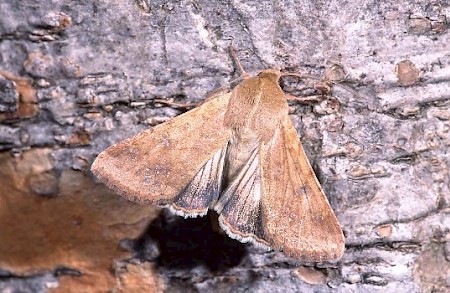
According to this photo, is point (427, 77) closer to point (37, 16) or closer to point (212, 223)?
point (212, 223)

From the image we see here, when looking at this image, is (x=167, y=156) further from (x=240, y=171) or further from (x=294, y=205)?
(x=294, y=205)

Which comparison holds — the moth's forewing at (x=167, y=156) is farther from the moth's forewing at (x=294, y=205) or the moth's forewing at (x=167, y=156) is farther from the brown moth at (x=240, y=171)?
the moth's forewing at (x=294, y=205)

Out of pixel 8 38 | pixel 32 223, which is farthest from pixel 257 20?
pixel 32 223

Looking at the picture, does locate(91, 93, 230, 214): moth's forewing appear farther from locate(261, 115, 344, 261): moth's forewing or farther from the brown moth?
locate(261, 115, 344, 261): moth's forewing

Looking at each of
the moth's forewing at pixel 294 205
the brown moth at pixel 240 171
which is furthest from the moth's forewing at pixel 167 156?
the moth's forewing at pixel 294 205

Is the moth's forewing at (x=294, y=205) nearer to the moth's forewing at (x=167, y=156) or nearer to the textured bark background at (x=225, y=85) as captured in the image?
the textured bark background at (x=225, y=85)

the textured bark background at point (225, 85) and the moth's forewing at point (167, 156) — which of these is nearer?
the textured bark background at point (225, 85)
